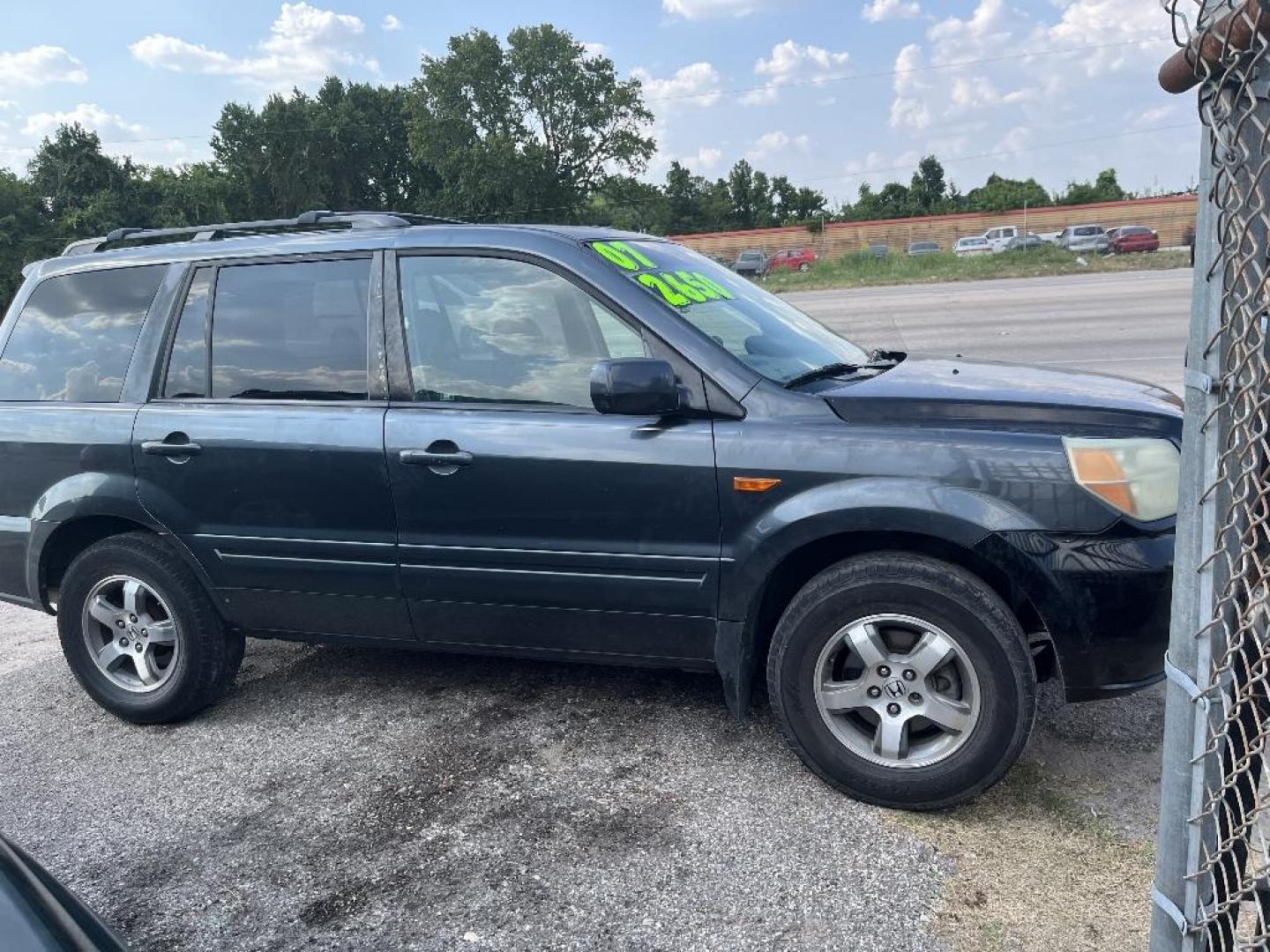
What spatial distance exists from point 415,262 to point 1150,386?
8.77 feet

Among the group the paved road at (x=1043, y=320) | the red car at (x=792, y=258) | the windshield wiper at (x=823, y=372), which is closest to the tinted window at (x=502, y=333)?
the windshield wiper at (x=823, y=372)

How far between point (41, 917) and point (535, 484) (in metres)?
1.96

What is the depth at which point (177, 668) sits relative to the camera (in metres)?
4.02

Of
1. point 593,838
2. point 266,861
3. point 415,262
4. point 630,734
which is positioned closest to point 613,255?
point 415,262

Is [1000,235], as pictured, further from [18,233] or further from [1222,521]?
[1222,521]

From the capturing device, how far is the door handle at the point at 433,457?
3.44m

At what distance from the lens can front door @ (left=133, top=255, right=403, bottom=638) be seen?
3648 millimetres

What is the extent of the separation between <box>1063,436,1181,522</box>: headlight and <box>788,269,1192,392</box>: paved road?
710 cm

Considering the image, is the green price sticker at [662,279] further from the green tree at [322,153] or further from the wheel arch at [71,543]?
the green tree at [322,153]

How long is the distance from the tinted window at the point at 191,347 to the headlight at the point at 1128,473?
3.16 meters

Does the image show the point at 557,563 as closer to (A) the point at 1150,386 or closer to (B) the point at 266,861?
(B) the point at 266,861

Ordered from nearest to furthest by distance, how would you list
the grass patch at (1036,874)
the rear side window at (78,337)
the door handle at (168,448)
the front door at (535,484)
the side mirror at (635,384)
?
1. the grass patch at (1036,874)
2. the side mirror at (635,384)
3. the front door at (535,484)
4. the door handle at (168,448)
5. the rear side window at (78,337)

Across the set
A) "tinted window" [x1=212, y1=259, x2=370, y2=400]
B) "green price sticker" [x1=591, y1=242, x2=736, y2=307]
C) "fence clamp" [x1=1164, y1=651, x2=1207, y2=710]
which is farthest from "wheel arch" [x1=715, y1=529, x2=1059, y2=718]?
"tinted window" [x1=212, y1=259, x2=370, y2=400]

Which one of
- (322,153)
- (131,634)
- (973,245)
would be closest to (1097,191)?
(973,245)
